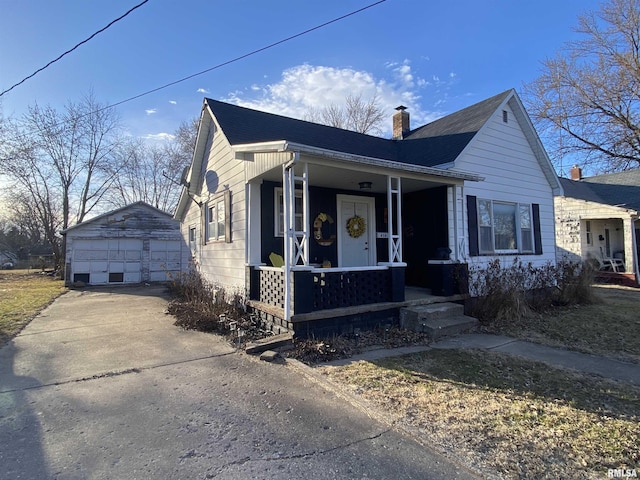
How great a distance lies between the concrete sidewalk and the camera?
4.60m

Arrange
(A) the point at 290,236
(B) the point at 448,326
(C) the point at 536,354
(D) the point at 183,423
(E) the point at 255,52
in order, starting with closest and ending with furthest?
(D) the point at 183,423 → (C) the point at 536,354 → (A) the point at 290,236 → (B) the point at 448,326 → (E) the point at 255,52

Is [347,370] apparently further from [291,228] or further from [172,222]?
[172,222]

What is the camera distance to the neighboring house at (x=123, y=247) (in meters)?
17.3

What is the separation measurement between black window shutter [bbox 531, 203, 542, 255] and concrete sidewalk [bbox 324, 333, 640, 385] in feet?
16.0

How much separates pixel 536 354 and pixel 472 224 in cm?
404

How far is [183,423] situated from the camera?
3.27 metres

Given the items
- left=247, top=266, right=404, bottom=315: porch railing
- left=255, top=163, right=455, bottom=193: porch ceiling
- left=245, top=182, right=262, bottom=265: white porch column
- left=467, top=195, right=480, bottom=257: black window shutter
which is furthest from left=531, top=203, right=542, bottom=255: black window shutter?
left=245, top=182, right=262, bottom=265: white porch column

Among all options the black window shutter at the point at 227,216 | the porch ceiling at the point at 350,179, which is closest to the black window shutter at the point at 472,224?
the porch ceiling at the point at 350,179

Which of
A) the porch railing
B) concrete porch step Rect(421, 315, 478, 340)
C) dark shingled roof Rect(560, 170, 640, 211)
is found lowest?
concrete porch step Rect(421, 315, 478, 340)

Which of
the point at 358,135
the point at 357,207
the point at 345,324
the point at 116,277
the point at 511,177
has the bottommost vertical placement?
the point at 345,324

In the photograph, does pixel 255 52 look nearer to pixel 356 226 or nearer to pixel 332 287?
pixel 356 226

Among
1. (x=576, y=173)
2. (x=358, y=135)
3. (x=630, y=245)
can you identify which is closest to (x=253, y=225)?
(x=358, y=135)

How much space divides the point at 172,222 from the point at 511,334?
17.4 meters

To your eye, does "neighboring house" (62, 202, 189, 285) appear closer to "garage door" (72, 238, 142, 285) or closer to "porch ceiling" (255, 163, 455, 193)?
"garage door" (72, 238, 142, 285)
